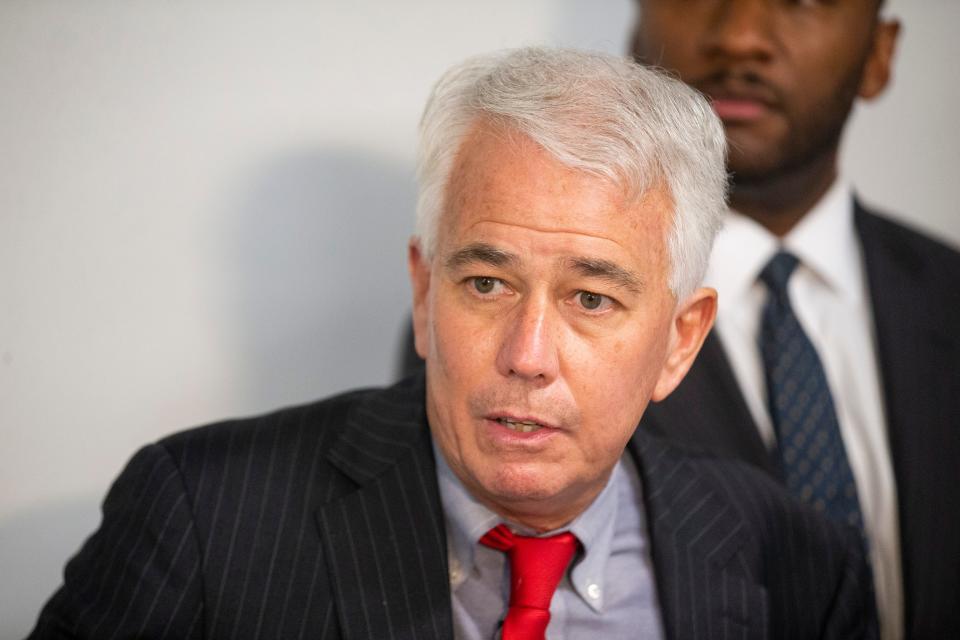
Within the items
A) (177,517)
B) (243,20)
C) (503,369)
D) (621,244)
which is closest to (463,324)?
(503,369)

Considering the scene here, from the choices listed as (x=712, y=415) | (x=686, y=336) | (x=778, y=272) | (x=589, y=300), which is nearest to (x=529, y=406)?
(x=589, y=300)

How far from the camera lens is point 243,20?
2.23 metres

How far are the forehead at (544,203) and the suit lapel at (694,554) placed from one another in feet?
1.71

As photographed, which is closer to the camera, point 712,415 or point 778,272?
point 712,415

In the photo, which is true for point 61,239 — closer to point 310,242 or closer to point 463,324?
point 310,242

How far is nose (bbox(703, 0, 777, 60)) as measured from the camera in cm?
232

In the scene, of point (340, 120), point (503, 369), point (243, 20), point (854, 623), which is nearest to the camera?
point (503, 369)

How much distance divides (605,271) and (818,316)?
3.77 feet

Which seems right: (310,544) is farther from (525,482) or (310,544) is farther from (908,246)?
(908,246)

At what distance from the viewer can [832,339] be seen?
8.13ft

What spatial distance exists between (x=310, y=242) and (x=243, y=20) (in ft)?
1.63

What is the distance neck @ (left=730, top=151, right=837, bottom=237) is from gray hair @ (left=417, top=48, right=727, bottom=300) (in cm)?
71

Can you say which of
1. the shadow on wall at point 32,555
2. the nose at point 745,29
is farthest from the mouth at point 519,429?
the nose at point 745,29

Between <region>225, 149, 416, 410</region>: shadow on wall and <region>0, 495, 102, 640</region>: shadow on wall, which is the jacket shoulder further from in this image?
<region>0, 495, 102, 640</region>: shadow on wall
